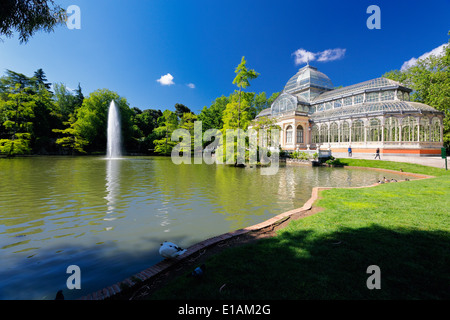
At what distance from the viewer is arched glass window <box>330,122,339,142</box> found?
31.1m

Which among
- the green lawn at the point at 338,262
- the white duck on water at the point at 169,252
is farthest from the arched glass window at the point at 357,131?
the white duck on water at the point at 169,252

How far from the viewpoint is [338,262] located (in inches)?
121

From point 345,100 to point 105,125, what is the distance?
162ft

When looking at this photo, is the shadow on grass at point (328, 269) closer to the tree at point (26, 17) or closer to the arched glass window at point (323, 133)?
the tree at point (26, 17)

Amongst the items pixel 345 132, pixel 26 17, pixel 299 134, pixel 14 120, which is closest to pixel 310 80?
pixel 299 134

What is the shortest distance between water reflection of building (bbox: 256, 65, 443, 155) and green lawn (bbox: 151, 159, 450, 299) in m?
23.7

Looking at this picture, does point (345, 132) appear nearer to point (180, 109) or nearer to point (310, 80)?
point (310, 80)

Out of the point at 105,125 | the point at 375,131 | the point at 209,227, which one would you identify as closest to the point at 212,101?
the point at 105,125

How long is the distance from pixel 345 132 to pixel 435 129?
32.4 feet

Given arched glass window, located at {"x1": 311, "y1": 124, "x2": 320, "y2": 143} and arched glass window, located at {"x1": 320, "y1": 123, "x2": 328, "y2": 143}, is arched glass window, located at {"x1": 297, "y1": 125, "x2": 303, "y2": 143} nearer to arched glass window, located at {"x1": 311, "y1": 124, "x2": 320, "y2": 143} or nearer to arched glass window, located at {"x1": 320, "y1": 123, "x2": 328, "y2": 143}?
arched glass window, located at {"x1": 311, "y1": 124, "x2": 320, "y2": 143}

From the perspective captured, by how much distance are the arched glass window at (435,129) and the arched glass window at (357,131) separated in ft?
24.4

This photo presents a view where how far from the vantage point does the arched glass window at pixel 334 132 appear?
31062mm
